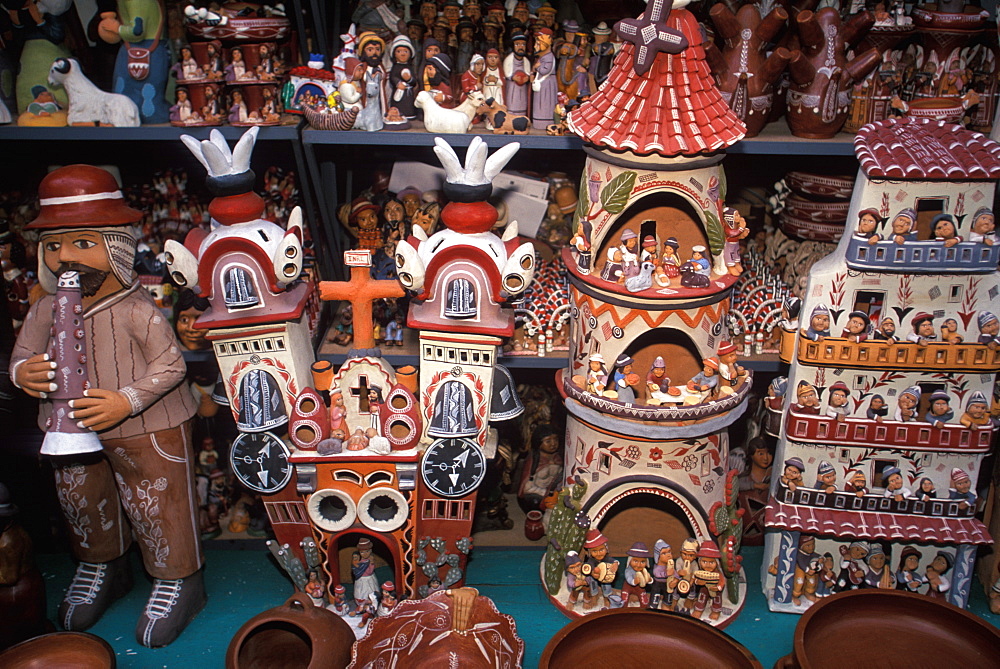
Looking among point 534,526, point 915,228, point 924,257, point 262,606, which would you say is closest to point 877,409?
point 924,257

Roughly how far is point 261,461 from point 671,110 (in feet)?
7.48

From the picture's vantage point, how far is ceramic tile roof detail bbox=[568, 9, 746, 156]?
369cm

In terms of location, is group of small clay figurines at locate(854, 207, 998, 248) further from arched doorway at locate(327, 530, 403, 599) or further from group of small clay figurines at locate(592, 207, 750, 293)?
arched doorway at locate(327, 530, 403, 599)

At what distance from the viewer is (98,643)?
363 centimetres

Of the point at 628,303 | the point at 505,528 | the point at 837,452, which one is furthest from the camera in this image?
the point at 505,528

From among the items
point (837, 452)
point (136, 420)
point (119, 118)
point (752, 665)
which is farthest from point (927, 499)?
point (119, 118)

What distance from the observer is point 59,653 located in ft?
12.0

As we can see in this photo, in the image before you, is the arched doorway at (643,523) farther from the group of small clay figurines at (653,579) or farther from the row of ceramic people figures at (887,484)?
the row of ceramic people figures at (887,484)

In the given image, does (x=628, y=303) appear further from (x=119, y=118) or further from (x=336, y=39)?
(x=119, y=118)

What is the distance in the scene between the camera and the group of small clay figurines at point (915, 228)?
12.4 ft

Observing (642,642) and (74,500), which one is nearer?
(642,642)

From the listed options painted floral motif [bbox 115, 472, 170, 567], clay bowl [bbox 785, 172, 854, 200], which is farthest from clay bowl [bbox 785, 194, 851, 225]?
painted floral motif [bbox 115, 472, 170, 567]

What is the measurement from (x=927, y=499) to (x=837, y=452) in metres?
0.47

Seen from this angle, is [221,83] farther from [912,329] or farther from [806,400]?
[912,329]
